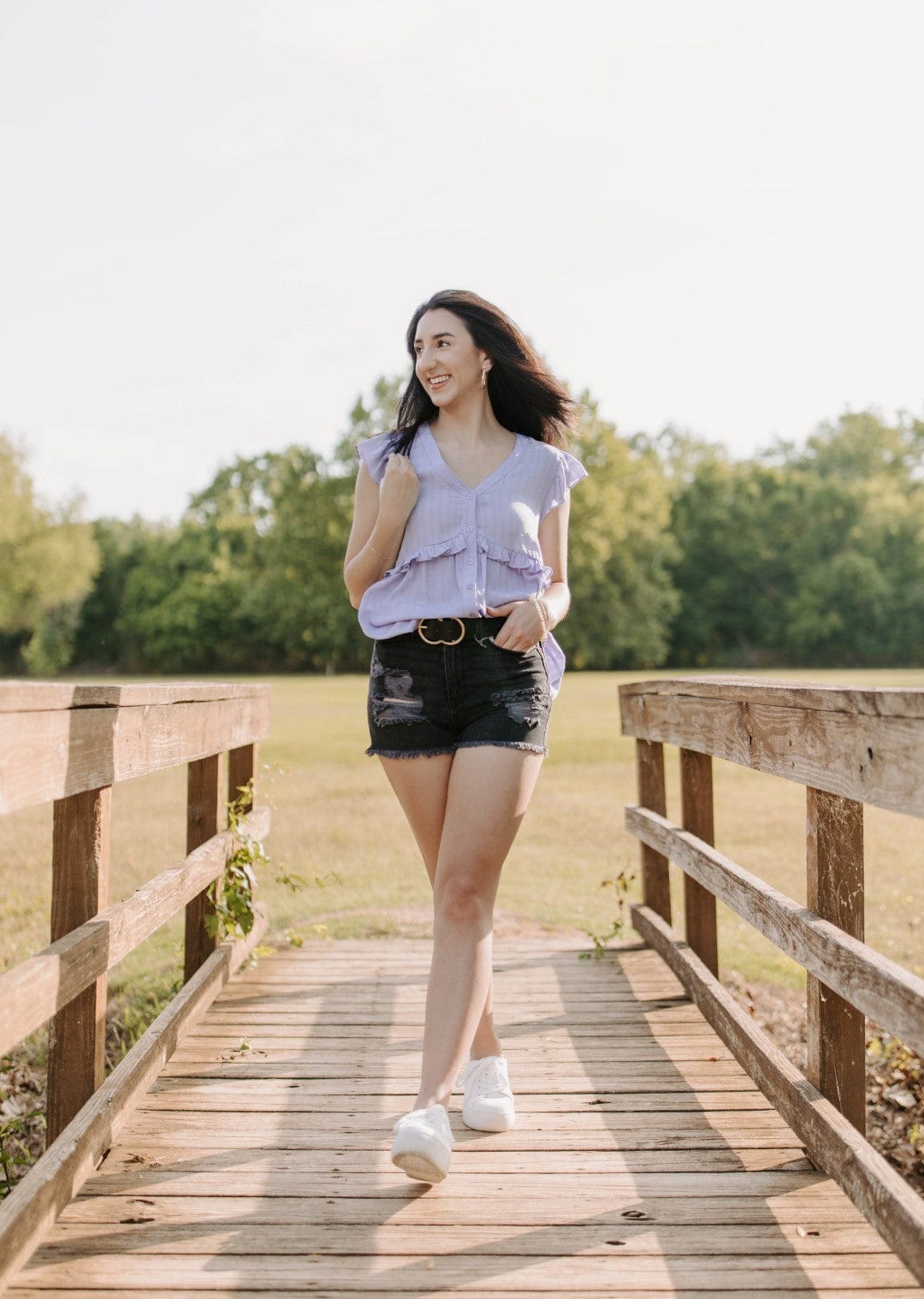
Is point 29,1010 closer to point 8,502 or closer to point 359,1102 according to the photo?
point 359,1102

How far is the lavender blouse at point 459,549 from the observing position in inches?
112

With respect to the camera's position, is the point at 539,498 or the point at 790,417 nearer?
the point at 539,498

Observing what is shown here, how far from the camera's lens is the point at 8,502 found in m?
55.9

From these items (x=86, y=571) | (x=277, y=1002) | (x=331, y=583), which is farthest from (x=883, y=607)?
(x=277, y=1002)

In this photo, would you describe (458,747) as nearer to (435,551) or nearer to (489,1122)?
(435,551)

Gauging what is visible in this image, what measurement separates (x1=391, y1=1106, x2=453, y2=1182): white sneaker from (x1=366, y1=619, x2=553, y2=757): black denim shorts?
80 centimetres

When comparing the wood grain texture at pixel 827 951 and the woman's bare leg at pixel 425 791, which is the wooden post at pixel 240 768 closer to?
the wood grain texture at pixel 827 951

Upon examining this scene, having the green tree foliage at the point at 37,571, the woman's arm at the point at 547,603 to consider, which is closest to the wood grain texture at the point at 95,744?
the woman's arm at the point at 547,603

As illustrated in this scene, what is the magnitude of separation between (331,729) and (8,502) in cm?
4114

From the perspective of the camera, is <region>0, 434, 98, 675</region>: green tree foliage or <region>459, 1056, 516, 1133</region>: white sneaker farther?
<region>0, 434, 98, 675</region>: green tree foliage

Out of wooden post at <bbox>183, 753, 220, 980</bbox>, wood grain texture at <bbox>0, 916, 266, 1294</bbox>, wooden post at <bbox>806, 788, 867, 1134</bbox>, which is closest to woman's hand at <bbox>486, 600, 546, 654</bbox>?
wooden post at <bbox>806, 788, 867, 1134</bbox>

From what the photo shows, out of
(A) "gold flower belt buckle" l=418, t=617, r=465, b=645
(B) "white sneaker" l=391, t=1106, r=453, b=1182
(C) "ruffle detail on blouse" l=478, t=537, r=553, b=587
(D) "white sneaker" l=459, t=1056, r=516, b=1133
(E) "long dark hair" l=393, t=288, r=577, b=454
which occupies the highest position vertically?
(E) "long dark hair" l=393, t=288, r=577, b=454

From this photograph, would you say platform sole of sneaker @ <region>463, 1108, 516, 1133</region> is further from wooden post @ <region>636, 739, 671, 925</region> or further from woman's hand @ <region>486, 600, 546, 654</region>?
wooden post @ <region>636, 739, 671, 925</region>

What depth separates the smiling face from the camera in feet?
9.95
